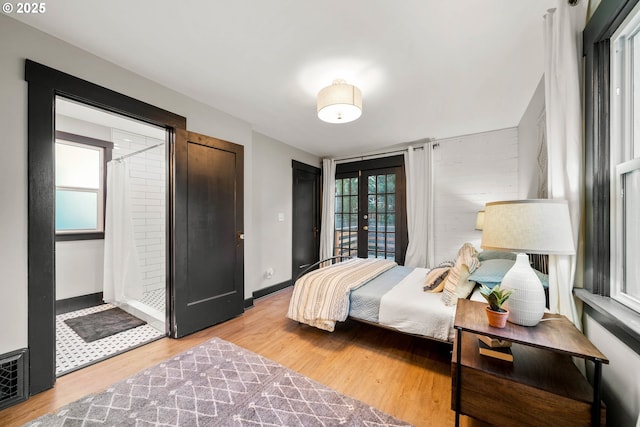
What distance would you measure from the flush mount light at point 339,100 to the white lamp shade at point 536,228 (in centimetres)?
149

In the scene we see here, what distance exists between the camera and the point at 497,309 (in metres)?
1.29

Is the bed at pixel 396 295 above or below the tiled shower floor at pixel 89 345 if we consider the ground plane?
above

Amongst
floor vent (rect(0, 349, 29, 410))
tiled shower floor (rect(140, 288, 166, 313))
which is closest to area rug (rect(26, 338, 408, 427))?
floor vent (rect(0, 349, 29, 410))

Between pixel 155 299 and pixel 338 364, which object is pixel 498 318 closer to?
pixel 338 364

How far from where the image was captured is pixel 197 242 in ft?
8.71

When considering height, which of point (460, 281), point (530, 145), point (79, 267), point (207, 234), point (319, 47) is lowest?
point (79, 267)

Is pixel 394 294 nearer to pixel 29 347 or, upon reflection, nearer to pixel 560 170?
pixel 560 170

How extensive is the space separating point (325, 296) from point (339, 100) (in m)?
1.89

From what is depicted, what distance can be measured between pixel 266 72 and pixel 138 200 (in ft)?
9.71

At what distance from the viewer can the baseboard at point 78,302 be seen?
9.95 feet

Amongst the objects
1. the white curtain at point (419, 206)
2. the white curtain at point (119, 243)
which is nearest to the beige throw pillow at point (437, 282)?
the white curtain at point (419, 206)

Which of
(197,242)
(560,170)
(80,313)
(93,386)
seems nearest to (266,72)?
(197,242)

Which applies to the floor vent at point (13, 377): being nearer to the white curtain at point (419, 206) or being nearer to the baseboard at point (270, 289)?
the baseboard at point (270, 289)

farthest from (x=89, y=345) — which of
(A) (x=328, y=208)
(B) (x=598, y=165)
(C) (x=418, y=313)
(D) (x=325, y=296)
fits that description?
(B) (x=598, y=165)
